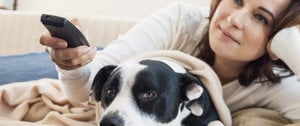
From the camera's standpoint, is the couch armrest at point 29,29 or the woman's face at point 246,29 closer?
the woman's face at point 246,29

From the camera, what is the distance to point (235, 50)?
3.28 ft

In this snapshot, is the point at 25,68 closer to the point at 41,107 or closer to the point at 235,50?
the point at 41,107

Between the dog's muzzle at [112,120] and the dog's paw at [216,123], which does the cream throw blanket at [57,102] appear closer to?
the dog's paw at [216,123]

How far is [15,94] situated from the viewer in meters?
1.09

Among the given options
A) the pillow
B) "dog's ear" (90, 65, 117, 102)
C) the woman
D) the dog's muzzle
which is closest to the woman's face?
the woman

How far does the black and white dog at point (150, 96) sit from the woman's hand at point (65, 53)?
0.07 meters

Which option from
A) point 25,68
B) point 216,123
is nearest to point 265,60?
point 216,123

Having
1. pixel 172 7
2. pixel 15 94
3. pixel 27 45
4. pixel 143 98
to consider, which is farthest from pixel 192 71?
pixel 27 45

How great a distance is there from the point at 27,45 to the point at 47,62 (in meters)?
0.54

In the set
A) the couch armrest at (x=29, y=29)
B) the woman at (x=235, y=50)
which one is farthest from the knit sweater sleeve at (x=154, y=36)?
the couch armrest at (x=29, y=29)

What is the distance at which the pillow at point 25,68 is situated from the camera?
1308 mm

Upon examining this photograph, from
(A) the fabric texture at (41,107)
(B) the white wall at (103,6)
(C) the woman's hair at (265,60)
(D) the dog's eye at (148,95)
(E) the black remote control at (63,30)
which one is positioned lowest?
(B) the white wall at (103,6)

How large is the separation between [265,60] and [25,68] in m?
0.72

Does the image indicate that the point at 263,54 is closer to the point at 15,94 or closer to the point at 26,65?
the point at 15,94
